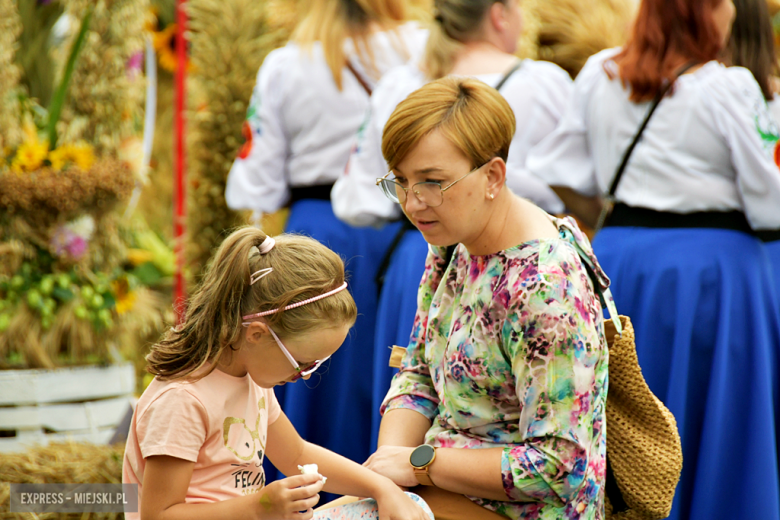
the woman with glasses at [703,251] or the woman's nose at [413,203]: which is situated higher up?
the woman's nose at [413,203]

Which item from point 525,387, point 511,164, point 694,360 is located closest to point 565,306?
point 525,387

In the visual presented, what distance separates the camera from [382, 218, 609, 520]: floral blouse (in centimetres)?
145

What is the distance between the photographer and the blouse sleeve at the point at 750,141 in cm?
225

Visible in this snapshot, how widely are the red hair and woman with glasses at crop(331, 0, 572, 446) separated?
34 centimetres

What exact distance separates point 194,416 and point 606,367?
78 centimetres

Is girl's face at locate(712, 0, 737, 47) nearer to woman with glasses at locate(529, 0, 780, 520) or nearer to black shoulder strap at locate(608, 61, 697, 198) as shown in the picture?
woman with glasses at locate(529, 0, 780, 520)

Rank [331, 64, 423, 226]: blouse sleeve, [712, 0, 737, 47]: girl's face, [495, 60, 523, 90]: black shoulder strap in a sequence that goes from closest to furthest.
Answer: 1. [712, 0, 737, 47]: girl's face
2. [495, 60, 523, 90]: black shoulder strap
3. [331, 64, 423, 226]: blouse sleeve

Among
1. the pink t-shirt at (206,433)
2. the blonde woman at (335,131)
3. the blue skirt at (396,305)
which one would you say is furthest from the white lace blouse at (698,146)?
the pink t-shirt at (206,433)

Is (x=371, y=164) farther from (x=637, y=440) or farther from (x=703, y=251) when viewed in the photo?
(x=637, y=440)

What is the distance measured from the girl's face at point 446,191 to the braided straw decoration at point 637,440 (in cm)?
37

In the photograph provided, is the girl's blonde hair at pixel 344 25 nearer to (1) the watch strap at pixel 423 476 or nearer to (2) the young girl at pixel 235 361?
(2) the young girl at pixel 235 361

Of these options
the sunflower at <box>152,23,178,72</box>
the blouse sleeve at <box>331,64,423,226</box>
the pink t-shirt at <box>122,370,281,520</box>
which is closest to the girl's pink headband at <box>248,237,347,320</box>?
the pink t-shirt at <box>122,370,281,520</box>

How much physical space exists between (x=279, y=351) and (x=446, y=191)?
1.42ft

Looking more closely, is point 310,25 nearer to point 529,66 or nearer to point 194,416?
point 529,66
